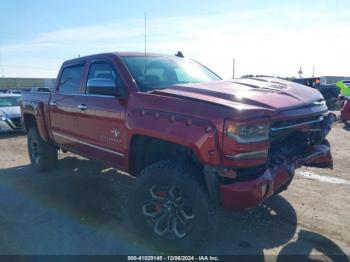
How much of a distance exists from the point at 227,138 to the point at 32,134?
465cm

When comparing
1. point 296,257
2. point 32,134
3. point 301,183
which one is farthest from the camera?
point 32,134

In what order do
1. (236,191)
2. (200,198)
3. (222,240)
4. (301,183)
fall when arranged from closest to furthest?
(236,191) < (200,198) < (222,240) < (301,183)

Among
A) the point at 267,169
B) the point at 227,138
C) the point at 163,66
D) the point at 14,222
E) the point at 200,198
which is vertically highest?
the point at 163,66

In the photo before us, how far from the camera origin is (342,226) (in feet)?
12.1

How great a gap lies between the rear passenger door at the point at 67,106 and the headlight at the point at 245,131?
100 inches

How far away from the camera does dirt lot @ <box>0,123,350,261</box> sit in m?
3.31

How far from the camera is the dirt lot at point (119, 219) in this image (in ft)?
10.9

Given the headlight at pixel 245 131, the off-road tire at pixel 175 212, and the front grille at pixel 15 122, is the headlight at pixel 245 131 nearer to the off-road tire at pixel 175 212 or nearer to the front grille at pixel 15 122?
the off-road tire at pixel 175 212

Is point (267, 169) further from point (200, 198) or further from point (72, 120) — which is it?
point (72, 120)

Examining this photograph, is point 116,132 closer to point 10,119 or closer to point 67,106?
point 67,106

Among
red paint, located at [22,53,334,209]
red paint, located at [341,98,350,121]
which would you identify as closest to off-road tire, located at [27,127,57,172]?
red paint, located at [22,53,334,209]

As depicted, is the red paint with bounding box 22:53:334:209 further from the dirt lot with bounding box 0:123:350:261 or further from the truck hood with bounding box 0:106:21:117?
the truck hood with bounding box 0:106:21:117

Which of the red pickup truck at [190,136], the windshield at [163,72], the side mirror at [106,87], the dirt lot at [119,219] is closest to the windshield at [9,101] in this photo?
the dirt lot at [119,219]

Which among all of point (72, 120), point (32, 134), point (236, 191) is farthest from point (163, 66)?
point (32, 134)
